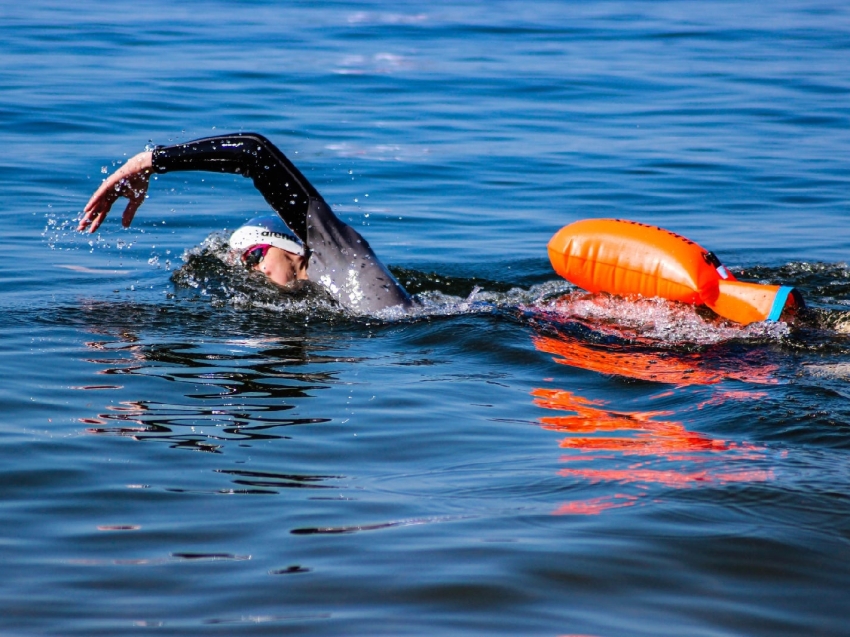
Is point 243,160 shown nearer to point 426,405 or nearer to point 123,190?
point 123,190

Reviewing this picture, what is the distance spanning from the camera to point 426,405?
212 inches


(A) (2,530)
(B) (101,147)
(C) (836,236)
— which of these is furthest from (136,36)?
(A) (2,530)

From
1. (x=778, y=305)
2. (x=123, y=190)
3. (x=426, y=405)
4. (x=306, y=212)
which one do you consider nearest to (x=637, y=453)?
(x=426, y=405)

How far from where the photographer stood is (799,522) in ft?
12.8

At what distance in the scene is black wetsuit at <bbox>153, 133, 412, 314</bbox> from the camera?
6.52 m

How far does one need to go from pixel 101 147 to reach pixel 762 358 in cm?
870

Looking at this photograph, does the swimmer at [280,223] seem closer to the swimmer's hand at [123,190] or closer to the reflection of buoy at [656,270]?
the swimmer's hand at [123,190]

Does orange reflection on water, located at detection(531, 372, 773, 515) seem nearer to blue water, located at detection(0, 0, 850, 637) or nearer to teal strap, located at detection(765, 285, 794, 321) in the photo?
blue water, located at detection(0, 0, 850, 637)

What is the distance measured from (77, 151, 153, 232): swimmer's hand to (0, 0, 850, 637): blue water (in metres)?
0.66

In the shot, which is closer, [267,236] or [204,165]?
[204,165]

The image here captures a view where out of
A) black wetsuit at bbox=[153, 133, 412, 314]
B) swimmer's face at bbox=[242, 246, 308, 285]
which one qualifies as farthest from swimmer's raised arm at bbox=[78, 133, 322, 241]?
swimmer's face at bbox=[242, 246, 308, 285]

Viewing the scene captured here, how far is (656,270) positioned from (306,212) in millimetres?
2078

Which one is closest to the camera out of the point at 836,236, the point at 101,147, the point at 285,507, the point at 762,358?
the point at 285,507

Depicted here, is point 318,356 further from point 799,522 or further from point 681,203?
point 681,203
